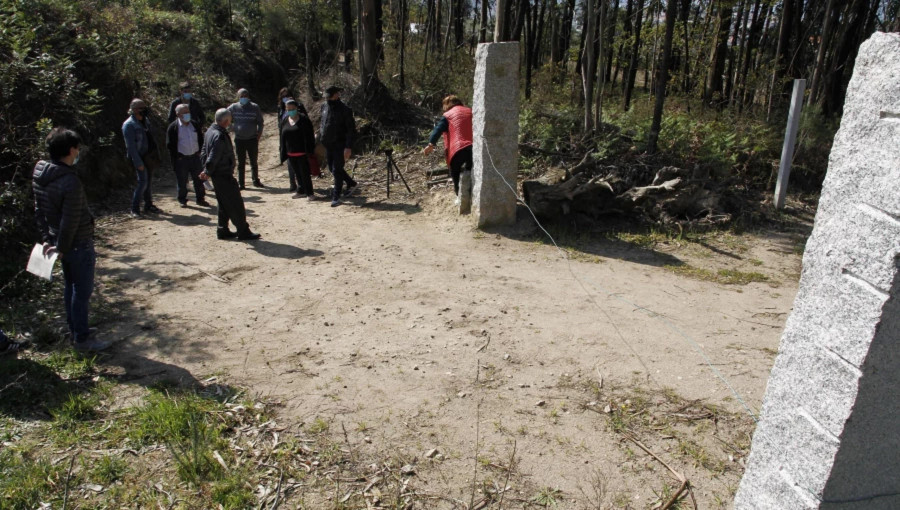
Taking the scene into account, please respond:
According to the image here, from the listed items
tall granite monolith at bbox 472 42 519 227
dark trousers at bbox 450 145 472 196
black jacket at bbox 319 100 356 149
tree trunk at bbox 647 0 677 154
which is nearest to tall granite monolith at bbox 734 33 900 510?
tall granite monolith at bbox 472 42 519 227

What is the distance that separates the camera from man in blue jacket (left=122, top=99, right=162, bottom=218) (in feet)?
28.8

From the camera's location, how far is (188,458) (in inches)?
142

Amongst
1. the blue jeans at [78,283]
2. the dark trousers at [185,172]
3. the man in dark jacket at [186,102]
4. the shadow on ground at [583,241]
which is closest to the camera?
the blue jeans at [78,283]

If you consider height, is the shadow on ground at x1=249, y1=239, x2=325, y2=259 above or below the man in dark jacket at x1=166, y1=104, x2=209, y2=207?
below

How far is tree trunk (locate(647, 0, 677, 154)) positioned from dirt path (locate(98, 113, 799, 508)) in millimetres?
3135

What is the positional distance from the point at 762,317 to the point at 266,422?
4.84m

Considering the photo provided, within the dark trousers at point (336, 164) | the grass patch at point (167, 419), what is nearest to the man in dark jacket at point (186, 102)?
the dark trousers at point (336, 164)

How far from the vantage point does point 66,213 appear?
4.61 meters

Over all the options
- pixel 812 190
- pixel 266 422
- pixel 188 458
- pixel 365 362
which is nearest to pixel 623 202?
pixel 812 190

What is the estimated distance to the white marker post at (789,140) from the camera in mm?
8967

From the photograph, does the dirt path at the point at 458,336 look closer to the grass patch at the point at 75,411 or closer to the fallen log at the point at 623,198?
the grass patch at the point at 75,411

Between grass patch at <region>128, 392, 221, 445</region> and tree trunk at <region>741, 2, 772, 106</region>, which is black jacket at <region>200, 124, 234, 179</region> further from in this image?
tree trunk at <region>741, 2, 772, 106</region>

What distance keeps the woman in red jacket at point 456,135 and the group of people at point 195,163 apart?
15mm

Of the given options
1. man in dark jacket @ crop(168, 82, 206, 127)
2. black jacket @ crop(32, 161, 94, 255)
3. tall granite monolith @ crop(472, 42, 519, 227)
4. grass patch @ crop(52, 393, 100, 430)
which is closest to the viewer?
grass patch @ crop(52, 393, 100, 430)
